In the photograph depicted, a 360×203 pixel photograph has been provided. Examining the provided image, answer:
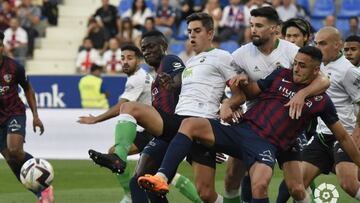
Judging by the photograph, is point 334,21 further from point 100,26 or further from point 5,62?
point 5,62

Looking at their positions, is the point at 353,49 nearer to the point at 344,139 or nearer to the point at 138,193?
the point at 344,139

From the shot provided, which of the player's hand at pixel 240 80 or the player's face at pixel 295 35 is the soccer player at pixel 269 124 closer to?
the player's hand at pixel 240 80

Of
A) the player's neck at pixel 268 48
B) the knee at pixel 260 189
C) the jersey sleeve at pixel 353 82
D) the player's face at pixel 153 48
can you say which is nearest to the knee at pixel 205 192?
the knee at pixel 260 189

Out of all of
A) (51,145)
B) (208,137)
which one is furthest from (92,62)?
(208,137)

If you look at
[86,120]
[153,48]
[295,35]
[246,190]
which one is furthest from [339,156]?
[86,120]

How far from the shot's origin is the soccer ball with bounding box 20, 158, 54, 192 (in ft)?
39.4

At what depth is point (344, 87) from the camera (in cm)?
1248

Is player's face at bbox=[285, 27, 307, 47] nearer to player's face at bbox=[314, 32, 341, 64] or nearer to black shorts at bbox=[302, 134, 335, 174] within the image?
player's face at bbox=[314, 32, 341, 64]

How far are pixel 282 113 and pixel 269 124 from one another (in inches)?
6.7

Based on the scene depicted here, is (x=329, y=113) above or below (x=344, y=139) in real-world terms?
above

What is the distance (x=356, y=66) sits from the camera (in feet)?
42.0

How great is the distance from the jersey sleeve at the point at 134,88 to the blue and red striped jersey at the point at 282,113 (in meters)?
3.41

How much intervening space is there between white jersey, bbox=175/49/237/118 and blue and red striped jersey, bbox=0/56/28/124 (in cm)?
317

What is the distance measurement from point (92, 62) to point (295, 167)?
14.5m
